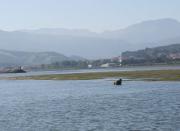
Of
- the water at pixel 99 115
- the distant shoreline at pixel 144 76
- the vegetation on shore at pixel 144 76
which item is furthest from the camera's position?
the distant shoreline at pixel 144 76

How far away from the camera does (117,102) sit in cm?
6228

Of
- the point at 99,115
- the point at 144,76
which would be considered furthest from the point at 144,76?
the point at 99,115

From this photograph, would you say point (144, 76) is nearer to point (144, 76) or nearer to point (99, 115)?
point (144, 76)

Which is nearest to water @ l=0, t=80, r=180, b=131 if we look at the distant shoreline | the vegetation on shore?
the vegetation on shore

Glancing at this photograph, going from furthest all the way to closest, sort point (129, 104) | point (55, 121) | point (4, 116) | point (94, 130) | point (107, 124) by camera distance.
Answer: point (129, 104)
point (4, 116)
point (55, 121)
point (107, 124)
point (94, 130)

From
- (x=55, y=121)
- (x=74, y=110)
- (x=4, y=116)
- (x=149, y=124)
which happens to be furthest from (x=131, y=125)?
(x=4, y=116)

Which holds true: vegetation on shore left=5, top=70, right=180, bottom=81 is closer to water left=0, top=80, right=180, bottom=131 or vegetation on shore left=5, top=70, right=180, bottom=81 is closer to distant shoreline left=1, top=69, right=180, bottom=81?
distant shoreline left=1, top=69, right=180, bottom=81

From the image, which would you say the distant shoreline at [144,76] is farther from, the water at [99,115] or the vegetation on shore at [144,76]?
the water at [99,115]

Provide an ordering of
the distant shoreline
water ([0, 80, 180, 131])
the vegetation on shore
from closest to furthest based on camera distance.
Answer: water ([0, 80, 180, 131])
the vegetation on shore
the distant shoreline

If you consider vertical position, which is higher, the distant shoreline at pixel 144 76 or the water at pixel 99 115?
the distant shoreline at pixel 144 76

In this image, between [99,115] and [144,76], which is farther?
[144,76]

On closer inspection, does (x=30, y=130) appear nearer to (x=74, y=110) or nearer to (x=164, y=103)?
(x=74, y=110)

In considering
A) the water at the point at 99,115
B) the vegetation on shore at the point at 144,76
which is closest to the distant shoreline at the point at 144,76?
the vegetation on shore at the point at 144,76

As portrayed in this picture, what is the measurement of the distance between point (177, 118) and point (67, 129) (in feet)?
33.3
